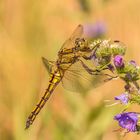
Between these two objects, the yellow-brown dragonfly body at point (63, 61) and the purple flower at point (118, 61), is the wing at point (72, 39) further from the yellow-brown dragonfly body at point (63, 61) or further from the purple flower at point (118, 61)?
the purple flower at point (118, 61)

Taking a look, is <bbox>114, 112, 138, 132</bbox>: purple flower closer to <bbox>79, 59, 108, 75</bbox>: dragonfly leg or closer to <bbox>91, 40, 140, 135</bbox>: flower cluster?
<bbox>91, 40, 140, 135</bbox>: flower cluster

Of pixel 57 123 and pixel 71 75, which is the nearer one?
pixel 71 75

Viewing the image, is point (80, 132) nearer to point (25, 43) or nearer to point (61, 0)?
point (25, 43)

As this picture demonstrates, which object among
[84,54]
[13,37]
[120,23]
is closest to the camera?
[84,54]

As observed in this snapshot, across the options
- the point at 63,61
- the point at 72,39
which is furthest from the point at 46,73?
the point at 63,61

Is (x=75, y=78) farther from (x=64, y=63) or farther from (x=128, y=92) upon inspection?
(x=128, y=92)

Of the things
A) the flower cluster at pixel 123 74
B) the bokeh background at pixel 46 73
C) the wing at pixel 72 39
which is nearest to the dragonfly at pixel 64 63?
the wing at pixel 72 39

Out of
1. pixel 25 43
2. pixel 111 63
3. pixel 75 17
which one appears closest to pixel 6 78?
pixel 25 43

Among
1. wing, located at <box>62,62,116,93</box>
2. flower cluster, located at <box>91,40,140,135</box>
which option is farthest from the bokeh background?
flower cluster, located at <box>91,40,140,135</box>
